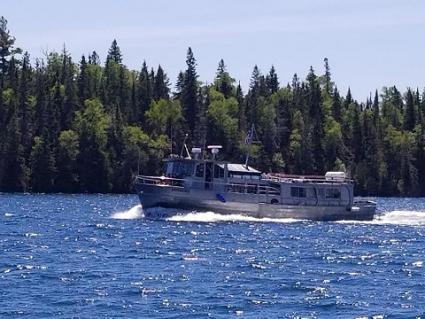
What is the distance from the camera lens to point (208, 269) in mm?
51594

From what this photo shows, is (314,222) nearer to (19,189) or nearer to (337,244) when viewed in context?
(337,244)

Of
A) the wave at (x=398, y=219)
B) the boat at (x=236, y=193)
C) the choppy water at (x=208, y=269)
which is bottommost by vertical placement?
the choppy water at (x=208, y=269)

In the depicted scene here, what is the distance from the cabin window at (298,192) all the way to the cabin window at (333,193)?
6.45ft

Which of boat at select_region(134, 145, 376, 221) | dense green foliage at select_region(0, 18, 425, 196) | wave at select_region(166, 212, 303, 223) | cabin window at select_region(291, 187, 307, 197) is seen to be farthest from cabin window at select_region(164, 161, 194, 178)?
dense green foliage at select_region(0, 18, 425, 196)

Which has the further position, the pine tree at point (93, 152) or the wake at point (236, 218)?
the pine tree at point (93, 152)

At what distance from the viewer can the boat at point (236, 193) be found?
3292 inches

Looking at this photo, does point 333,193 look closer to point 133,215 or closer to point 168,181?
point 168,181

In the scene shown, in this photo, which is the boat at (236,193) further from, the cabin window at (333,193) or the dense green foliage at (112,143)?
the dense green foliage at (112,143)

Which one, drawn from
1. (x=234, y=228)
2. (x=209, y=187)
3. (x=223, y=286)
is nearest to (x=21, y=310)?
(x=223, y=286)

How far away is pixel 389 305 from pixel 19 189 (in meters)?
135

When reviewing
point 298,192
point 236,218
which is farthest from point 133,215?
point 298,192

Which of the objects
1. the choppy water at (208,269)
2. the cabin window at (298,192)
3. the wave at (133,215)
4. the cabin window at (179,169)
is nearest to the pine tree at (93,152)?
the wave at (133,215)

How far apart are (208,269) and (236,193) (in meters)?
33.5

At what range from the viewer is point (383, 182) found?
196 m
